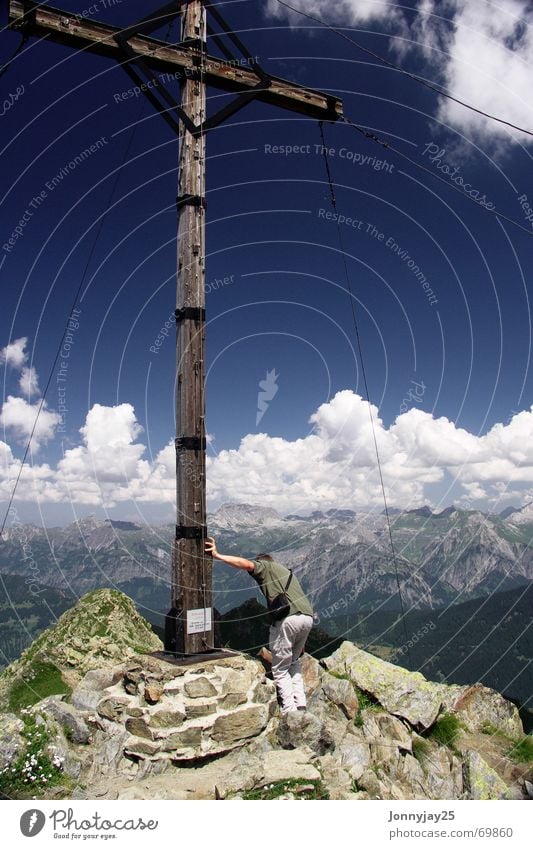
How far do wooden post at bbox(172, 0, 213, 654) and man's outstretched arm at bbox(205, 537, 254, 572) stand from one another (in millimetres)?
124

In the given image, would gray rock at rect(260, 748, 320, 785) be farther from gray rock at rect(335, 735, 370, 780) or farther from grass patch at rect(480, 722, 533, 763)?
grass patch at rect(480, 722, 533, 763)

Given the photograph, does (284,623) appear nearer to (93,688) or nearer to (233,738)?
(233,738)

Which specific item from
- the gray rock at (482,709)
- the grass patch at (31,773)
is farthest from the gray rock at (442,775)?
the grass patch at (31,773)

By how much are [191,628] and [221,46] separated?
1155 centimetres

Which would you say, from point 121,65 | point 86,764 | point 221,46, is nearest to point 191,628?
point 86,764

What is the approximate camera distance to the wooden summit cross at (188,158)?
8.52 metres

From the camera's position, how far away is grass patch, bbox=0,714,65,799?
686 cm

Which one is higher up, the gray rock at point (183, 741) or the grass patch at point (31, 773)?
the gray rock at point (183, 741)

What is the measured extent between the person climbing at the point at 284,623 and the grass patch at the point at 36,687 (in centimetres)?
517

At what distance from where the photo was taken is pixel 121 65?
9414 millimetres

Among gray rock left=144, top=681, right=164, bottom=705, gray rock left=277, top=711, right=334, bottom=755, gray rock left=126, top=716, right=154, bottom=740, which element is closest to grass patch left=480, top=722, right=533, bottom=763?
gray rock left=277, top=711, right=334, bottom=755

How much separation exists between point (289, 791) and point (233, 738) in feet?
5.96

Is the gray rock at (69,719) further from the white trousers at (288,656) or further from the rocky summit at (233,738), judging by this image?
the white trousers at (288,656)
